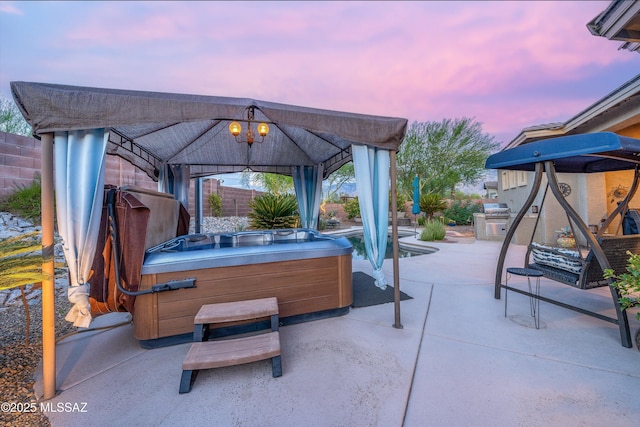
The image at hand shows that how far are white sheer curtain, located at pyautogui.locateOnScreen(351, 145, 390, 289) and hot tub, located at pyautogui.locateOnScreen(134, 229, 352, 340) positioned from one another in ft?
1.04

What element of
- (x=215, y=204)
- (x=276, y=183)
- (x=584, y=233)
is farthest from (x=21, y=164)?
(x=276, y=183)

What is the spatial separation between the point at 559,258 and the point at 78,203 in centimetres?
435

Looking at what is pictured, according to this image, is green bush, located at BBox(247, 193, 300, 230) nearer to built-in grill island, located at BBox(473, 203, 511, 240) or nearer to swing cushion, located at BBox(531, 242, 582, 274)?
swing cushion, located at BBox(531, 242, 582, 274)

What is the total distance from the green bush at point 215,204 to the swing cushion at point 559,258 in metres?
9.34

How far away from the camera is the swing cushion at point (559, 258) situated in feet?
7.93

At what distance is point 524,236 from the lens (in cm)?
685

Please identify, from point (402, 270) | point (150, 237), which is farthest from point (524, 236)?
point (150, 237)

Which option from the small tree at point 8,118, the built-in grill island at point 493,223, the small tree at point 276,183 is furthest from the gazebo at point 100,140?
the small tree at point 276,183

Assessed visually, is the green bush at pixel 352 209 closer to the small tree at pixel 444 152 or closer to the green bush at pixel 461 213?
the small tree at pixel 444 152

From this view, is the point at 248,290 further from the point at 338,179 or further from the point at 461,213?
the point at 338,179

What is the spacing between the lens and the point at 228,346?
172 cm

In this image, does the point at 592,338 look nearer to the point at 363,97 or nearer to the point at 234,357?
the point at 234,357

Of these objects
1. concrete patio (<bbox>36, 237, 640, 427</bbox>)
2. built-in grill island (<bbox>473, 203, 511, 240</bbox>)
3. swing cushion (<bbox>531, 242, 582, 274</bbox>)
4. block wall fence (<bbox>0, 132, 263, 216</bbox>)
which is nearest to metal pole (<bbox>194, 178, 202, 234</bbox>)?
block wall fence (<bbox>0, 132, 263, 216</bbox>)

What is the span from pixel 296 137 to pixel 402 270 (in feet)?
9.82
